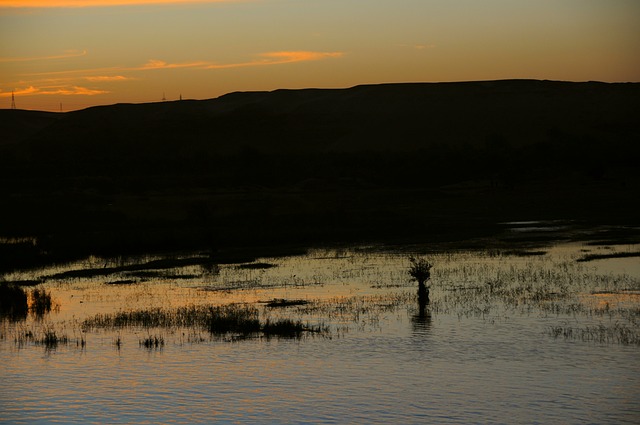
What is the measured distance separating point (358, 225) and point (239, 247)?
11.4 meters

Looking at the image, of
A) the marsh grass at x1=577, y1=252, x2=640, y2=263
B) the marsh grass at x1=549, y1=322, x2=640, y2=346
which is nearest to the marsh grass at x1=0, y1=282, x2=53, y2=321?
the marsh grass at x1=549, y1=322, x2=640, y2=346

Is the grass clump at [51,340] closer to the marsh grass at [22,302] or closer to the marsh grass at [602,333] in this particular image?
the marsh grass at [22,302]

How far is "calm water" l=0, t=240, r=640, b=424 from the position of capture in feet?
63.6

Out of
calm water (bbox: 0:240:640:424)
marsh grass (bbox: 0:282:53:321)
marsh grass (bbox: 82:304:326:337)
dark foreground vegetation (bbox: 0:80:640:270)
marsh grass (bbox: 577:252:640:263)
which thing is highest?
dark foreground vegetation (bbox: 0:80:640:270)

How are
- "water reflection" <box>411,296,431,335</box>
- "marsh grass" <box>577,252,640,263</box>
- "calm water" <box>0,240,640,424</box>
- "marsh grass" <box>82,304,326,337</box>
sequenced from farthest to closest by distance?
→ 1. "marsh grass" <box>577,252,640,263</box>
2. "marsh grass" <box>82,304,326,337</box>
3. "water reflection" <box>411,296,431,335</box>
4. "calm water" <box>0,240,640,424</box>

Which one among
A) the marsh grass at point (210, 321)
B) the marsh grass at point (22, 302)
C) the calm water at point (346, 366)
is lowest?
the calm water at point (346, 366)

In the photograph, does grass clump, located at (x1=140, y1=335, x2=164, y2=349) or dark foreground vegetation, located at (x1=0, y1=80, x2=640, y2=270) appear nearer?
grass clump, located at (x1=140, y1=335, x2=164, y2=349)

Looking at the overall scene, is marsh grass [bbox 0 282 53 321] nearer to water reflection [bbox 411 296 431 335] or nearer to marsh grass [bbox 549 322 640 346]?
water reflection [bbox 411 296 431 335]

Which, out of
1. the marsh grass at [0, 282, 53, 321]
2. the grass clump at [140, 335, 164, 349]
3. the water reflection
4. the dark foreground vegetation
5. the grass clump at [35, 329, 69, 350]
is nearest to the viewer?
the grass clump at [140, 335, 164, 349]

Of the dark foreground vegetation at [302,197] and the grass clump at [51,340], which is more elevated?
the dark foreground vegetation at [302,197]

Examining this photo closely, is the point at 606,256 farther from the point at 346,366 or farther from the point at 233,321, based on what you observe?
the point at 346,366

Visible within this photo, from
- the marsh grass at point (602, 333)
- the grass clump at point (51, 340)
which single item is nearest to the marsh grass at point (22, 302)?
the grass clump at point (51, 340)

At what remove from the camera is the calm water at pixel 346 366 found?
63.6 feet

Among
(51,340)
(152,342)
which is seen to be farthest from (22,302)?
(152,342)
